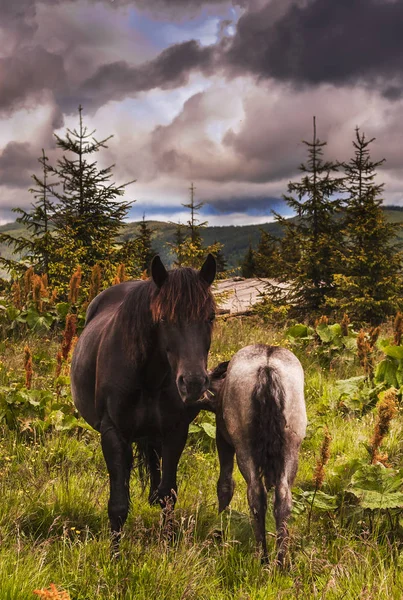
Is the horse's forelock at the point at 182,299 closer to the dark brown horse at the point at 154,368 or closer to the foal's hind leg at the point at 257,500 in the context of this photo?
the dark brown horse at the point at 154,368

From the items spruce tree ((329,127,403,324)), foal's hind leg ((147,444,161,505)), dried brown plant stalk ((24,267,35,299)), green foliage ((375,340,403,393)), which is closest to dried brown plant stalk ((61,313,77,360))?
foal's hind leg ((147,444,161,505))

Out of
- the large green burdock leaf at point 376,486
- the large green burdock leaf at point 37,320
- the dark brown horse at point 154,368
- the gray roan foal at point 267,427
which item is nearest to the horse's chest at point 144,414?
the dark brown horse at point 154,368

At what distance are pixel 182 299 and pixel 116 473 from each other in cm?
150

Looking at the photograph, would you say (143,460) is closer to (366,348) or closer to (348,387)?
(348,387)

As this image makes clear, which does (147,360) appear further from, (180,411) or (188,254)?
(188,254)

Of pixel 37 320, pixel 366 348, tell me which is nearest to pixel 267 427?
pixel 366 348

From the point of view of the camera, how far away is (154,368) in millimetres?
3680

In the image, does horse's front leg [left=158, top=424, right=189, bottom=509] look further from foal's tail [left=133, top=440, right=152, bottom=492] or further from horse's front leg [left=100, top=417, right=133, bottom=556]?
foal's tail [left=133, top=440, right=152, bottom=492]

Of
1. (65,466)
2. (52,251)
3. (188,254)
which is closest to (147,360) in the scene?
(65,466)

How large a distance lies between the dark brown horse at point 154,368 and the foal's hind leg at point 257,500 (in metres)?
0.58

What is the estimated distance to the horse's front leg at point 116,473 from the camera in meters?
3.67

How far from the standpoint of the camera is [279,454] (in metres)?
3.50

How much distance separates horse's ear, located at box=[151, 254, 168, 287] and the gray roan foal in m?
0.95

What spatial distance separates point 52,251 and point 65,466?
423 inches
